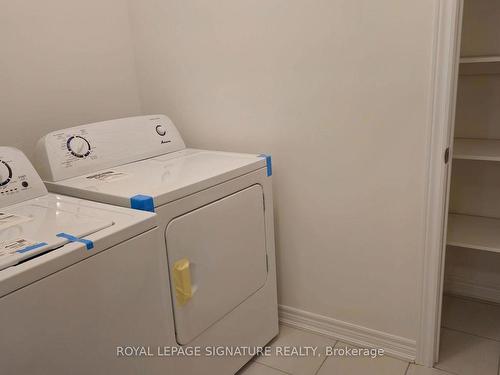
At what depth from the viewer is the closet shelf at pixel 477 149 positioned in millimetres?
1830

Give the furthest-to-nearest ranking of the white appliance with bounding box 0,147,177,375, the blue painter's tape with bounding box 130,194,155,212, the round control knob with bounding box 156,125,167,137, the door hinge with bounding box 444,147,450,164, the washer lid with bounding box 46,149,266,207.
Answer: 1. the round control knob with bounding box 156,125,167,137
2. the door hinge with bounding box 444,147,450,164
3. the washer lid with bounding box 46,149,266,207
4. the blue painter's tape with bounding box 130,194,155,212
5. the white appliance with bounding box 0,147,177,375

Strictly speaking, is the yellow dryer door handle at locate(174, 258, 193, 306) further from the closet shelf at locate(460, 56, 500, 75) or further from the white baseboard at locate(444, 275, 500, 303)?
the white baseboard at locate(444, 275, 500, 303)

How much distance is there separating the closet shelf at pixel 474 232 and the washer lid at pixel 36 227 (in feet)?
5.15

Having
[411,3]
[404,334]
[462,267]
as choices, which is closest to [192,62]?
[411,3]

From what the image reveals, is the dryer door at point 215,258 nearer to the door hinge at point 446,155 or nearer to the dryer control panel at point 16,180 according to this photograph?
the dryer control panel at point 16,180

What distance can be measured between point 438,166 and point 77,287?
1296mm

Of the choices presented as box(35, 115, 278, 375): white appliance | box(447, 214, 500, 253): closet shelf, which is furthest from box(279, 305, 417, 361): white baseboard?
box(447, 214, 500, 253): closet shelf

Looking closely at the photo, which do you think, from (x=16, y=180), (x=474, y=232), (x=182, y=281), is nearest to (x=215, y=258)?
(x=182, y=281)

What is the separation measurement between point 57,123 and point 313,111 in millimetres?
1165

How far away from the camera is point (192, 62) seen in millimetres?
2098

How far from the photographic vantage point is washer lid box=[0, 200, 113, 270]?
3.39 feet

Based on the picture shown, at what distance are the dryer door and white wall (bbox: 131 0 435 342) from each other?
276 millimetres

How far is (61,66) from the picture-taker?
6.43ft

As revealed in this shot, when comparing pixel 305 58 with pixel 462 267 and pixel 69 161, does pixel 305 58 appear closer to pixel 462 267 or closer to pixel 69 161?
pixel 69 161
